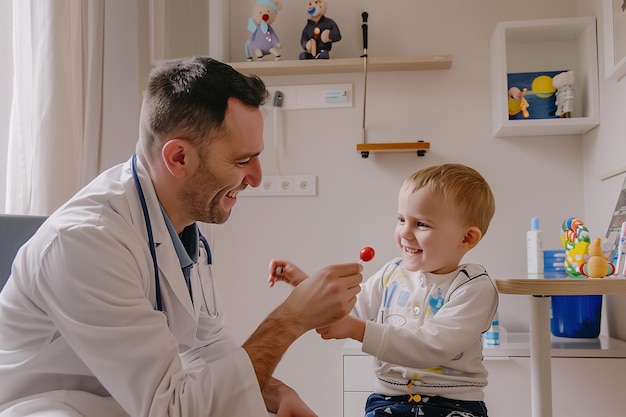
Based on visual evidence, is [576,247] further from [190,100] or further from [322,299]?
[190,100]

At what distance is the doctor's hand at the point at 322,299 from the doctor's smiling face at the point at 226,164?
264 mm

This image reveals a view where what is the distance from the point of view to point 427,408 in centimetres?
138

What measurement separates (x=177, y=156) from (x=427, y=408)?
30.0 inches

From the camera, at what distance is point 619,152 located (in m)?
2.27

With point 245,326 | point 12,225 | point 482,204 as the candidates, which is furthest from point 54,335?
point 245,326

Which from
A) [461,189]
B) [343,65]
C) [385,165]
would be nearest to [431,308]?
[461,189]

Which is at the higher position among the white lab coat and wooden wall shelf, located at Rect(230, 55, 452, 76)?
wooden wall shelf, located at Rect(230, 55, 452, 76)

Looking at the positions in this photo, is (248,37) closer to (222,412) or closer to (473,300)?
(473,300)

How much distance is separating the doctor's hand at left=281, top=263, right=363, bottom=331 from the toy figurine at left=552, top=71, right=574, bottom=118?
1641 millimetres

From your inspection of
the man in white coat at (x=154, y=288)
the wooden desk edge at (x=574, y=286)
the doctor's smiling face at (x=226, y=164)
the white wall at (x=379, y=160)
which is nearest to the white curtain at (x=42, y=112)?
the white wall at (x=379, y=160)

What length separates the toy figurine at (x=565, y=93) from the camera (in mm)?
2492

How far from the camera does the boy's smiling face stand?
4.90ft

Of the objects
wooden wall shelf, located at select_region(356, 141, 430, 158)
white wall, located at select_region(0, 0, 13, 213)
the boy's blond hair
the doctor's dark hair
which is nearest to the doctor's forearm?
the doctor's dark hair

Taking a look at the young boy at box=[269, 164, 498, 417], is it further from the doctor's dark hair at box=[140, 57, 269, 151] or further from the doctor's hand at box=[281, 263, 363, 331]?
the doctor's dark hair at box=[140, 57, 269, 151]
